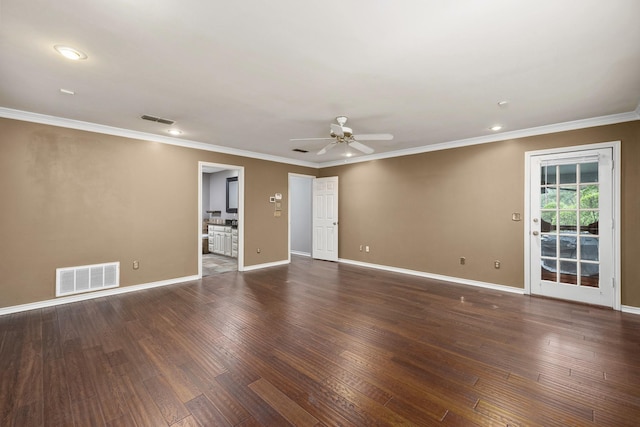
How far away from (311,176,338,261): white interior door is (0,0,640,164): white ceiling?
3341 mm

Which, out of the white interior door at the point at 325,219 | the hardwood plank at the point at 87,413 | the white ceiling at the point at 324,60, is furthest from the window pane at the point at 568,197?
the hardwood plank at the point at 87,413

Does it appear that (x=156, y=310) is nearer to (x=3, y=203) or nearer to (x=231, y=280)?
(x=231, y=280)

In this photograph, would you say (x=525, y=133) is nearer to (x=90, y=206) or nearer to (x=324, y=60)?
(x=324, y=60)

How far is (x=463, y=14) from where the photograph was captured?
5.95 feet

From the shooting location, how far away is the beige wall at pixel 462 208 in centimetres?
368

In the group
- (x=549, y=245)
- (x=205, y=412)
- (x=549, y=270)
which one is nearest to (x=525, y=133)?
(x=549, y=245)

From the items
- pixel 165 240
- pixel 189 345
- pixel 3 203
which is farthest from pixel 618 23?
pixel 3 203

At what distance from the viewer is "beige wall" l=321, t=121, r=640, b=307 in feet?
12.1

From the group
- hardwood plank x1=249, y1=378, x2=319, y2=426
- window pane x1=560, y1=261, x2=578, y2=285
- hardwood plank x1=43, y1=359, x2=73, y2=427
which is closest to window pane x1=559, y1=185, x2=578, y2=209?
window pane x1=560, y1=261, x2=578, y2=285

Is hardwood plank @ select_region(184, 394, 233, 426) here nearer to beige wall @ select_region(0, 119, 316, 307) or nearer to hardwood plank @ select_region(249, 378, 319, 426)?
hardwood plank @ select_region(249, 378, 319, 426)

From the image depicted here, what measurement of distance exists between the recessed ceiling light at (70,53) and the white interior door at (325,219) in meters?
5.35

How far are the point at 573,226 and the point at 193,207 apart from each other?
20.5 ft

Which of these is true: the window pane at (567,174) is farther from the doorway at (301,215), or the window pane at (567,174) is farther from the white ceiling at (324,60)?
the doorway at (301,215)

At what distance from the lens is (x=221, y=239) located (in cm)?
783
